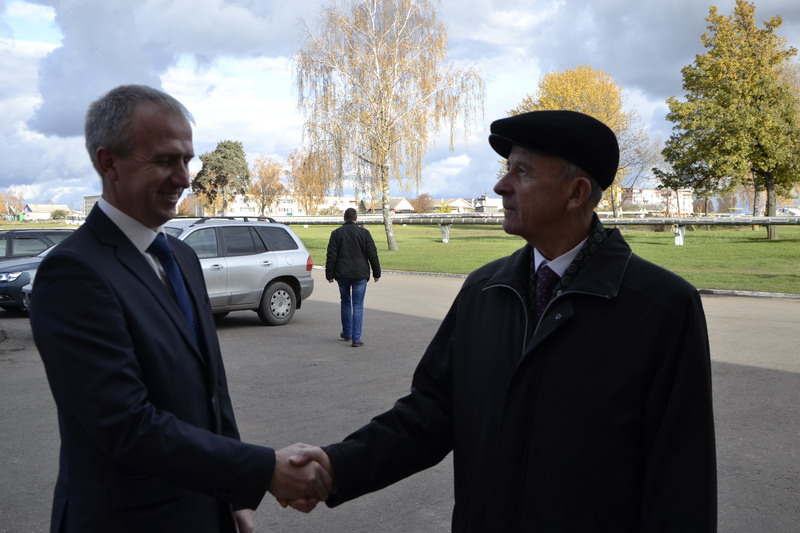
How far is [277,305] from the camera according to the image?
1355 cm

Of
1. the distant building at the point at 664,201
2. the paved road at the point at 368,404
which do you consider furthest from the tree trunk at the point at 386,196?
the distant building at the point at 664,201

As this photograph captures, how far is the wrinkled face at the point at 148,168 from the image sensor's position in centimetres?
225

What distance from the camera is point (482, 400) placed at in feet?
7.29

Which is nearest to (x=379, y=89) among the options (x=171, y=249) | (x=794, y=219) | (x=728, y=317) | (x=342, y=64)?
(x=342, y=64)

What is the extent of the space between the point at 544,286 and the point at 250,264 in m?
11.3

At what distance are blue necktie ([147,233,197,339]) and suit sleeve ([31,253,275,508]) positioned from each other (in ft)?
0.81

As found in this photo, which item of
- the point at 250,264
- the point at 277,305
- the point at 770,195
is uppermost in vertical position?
the point at 770,195

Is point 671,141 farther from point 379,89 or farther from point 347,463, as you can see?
point 347,463

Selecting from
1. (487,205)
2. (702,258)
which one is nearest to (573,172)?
(702,258)

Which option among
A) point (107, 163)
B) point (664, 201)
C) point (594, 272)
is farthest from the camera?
point (664, 201)

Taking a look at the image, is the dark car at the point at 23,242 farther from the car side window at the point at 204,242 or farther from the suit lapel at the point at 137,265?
the suit lapel at the point at 137,265

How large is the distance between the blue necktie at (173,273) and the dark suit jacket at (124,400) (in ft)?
0.41

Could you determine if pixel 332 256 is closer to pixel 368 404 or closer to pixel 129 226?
pixel 368 404

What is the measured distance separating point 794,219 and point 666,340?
32.3m
